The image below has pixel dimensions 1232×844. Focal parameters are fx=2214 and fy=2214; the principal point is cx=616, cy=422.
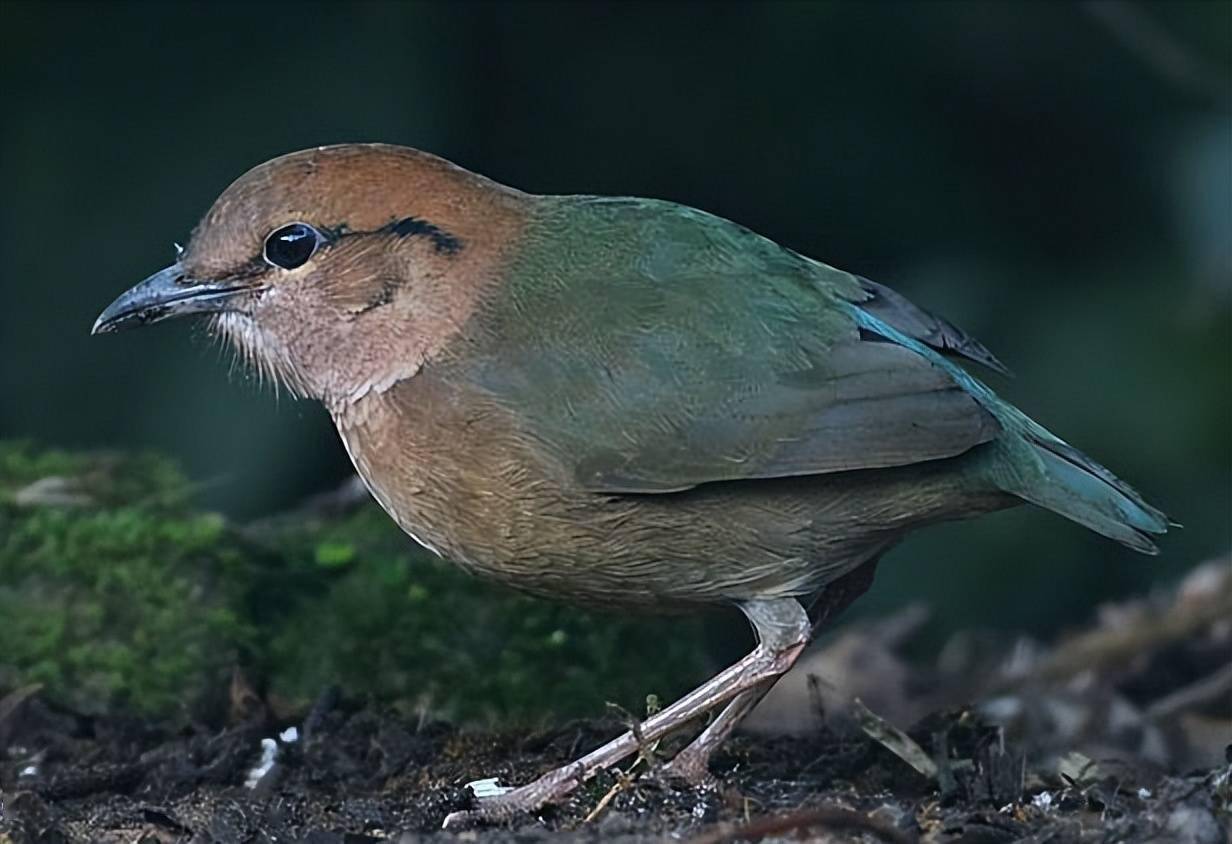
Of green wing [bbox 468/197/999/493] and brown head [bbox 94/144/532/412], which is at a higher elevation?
brown head [bbox 94/144/532/412]

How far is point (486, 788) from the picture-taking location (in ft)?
14.7

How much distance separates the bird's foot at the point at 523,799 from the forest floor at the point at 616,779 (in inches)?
1.4

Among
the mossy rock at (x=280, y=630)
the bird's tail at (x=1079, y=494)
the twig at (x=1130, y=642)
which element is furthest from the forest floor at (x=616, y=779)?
the bird's tail at (x=1079, y=494)

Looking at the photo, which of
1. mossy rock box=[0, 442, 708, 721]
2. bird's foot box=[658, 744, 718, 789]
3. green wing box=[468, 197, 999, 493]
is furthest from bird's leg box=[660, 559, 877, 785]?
mossy rock box=[0, 442, 708, 721]

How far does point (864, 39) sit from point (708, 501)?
2945 millimetres

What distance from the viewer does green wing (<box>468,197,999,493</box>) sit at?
14.6 feet

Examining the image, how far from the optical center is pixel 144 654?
5.35m

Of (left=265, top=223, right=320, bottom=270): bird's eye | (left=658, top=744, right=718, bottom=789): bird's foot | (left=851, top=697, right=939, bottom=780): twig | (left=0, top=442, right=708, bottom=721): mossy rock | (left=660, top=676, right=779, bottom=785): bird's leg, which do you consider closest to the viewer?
(left=658, top=744, right=718, bottom=789): bird's foot

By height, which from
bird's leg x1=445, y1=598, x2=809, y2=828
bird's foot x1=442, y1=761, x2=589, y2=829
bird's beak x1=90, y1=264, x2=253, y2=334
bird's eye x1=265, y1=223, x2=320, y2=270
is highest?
bird's eye x1=265, y1=223, x2=320, y2=270

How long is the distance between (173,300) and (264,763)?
1.03m

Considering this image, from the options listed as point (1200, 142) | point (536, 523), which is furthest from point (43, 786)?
point (1200, 142)

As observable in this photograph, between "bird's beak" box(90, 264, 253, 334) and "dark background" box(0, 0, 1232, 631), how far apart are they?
144cm

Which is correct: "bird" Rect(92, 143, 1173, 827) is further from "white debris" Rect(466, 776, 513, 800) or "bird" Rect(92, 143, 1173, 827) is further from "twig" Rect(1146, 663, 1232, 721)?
"twig" Rect(1146, 663, 1232, 721)

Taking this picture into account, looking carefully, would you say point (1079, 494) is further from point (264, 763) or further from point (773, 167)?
point (773, 167)
